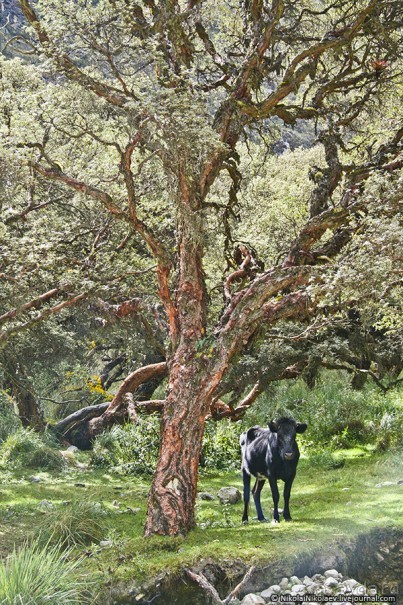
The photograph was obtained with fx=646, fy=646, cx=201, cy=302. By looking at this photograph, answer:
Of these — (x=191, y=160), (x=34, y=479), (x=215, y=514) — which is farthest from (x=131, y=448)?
(x=191, y=160)

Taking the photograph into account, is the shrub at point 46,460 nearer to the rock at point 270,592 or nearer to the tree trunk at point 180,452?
the tree trunk at point 180,452

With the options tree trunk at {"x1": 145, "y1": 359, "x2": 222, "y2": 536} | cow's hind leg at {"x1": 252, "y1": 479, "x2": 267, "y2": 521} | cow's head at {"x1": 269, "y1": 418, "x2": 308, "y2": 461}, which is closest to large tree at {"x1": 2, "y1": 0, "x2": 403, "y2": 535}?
tree trunk at {"x1": 145, "y1": 359, "x2": 222, "y2": 536}

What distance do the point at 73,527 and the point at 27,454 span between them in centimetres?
701

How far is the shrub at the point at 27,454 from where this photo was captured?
15.1 metres

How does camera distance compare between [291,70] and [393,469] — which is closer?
[291,70]

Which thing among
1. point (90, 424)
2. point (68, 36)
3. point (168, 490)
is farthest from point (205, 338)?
point (90, 424)

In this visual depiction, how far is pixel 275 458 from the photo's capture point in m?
9.26

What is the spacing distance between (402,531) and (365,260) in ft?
11.7

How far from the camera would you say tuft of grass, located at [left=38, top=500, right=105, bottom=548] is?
849 centimetres

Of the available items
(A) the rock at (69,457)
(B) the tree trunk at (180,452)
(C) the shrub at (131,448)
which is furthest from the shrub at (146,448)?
(B) the tree trunk at (180,452)

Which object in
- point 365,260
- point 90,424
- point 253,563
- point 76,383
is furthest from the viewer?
point 76,383

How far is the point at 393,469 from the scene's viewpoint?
12586 mm

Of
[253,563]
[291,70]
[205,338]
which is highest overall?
[291,70]

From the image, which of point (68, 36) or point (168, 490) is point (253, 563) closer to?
point (168, 490)
